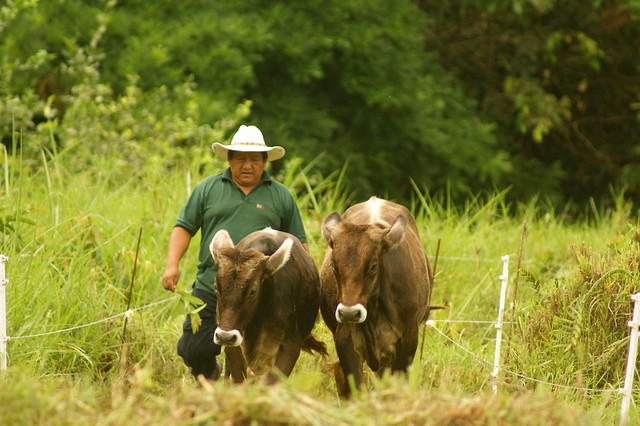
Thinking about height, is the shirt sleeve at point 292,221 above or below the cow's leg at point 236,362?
above

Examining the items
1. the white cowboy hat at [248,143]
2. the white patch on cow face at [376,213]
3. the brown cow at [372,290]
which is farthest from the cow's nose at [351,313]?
the white cowboy hat at [248,143]

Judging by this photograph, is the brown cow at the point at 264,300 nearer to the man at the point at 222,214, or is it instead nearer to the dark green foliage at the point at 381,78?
the man at the point at 222,214

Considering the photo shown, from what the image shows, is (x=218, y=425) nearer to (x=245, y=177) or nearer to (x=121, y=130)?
(x=245, y=177)

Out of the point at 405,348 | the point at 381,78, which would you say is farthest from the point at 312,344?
the point at 381,78

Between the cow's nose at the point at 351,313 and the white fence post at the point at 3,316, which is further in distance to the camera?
the white fence post at the point at 3,316

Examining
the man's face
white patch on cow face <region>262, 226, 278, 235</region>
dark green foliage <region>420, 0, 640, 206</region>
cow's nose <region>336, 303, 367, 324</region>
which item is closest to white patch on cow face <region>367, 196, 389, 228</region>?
white patch on cow face <region>262, 226, 278, 235</region>

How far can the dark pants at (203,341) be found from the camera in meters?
6.39

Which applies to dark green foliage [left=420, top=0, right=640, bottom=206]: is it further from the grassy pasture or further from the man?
the man

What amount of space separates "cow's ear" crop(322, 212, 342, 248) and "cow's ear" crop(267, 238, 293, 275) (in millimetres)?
307

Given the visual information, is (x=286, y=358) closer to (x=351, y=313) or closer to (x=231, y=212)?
(x=351, y=313)

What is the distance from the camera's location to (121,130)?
1177cm

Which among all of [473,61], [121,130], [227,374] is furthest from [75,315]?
[473,61]

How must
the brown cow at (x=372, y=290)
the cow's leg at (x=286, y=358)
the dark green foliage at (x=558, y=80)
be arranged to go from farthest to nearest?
the dark green foliage at (x=558, y=80), the cow's leg at (x=286, y=358), the brown cow at (x=372, y=290)

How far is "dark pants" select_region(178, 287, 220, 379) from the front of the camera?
21.0 feet
